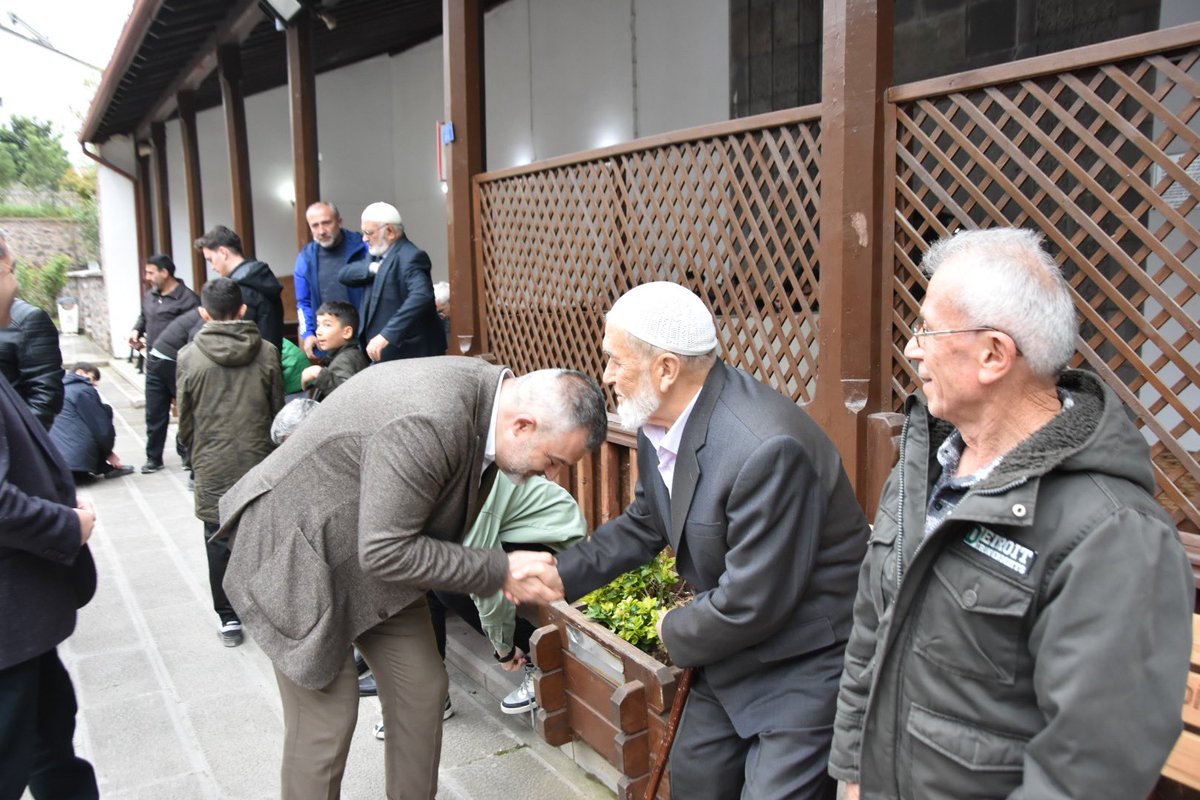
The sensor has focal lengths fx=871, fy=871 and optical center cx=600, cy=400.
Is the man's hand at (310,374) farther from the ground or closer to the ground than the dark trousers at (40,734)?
farther from the ground

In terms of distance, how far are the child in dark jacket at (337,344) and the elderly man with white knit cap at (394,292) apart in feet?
0.95

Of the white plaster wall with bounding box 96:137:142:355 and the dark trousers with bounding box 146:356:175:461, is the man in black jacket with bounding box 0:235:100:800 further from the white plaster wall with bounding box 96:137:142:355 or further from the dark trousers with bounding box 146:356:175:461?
the white plaster wall with bounding box 96:137:142:355

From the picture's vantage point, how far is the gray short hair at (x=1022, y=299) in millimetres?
1450

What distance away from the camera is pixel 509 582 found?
96.1 inches

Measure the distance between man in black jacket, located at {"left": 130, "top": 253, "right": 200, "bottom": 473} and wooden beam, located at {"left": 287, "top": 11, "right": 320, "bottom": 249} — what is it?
1317mm

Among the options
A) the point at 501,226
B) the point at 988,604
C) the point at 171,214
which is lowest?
the point at 988,604

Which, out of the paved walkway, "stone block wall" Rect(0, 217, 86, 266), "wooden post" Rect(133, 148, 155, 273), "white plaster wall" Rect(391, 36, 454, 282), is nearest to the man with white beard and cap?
the paved walkway

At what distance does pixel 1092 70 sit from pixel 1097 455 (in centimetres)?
175

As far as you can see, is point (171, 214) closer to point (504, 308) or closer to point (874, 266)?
point (504, 308)

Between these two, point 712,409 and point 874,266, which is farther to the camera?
point 874,266

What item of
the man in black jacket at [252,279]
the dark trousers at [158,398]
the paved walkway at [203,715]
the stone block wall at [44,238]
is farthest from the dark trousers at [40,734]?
the stone block wall at [44,238]

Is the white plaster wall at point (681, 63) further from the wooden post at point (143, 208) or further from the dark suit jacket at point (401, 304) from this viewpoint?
the wooden post at point (143, 208)

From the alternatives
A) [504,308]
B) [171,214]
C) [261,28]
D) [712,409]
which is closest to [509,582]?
[712,409]

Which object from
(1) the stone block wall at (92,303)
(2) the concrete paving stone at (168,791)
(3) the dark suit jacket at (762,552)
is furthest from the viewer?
(1) the stone block wall at (92,303)
